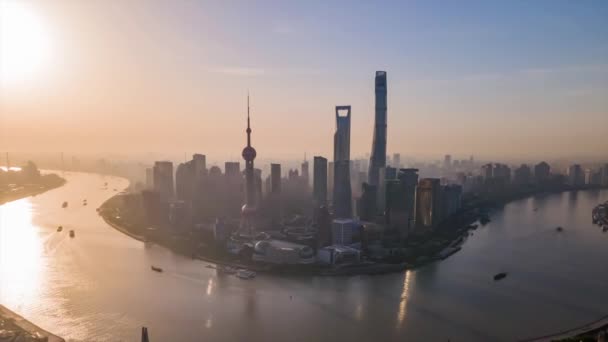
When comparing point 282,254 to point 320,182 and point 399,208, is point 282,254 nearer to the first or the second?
point 399,208

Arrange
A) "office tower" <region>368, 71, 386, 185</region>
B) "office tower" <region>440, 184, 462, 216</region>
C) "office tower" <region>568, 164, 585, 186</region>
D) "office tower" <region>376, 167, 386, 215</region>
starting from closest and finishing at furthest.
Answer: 1. "office tower" <region>440, 184, 462, 216</region>
2. "office tower" <region>376, 167, 386, 215</region>
3. "office tower" <region>368, 71, 386, 185</region>
4. "office tower" <region>568, 164, 585, 186</region>

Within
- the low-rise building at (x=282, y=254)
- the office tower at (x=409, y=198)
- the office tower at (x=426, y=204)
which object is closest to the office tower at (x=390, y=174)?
the office tower at (x=409, y=198)

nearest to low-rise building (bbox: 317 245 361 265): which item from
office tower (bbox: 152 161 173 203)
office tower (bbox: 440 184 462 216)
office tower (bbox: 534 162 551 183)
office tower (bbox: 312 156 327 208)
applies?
office tower (bbox: 440 184 462 216)

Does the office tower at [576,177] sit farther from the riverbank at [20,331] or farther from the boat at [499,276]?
the riverbank at [20,331]

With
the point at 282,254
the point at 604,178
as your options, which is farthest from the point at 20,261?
the point at 604,178

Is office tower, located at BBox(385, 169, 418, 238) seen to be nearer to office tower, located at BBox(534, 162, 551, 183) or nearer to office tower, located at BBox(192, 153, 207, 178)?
office tower, located at BBox(192, 153, 207, 178)
